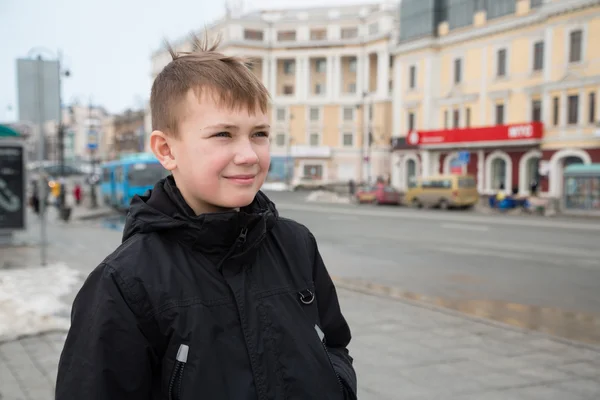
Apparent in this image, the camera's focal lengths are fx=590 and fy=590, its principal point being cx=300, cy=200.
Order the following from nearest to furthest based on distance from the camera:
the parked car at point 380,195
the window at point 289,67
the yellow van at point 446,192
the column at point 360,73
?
the yellow van at point 446,192
the parked car at point 380,195
the column at point 360,73
the window at point 289,67

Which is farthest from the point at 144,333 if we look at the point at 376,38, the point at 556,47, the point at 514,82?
the point at 376,38

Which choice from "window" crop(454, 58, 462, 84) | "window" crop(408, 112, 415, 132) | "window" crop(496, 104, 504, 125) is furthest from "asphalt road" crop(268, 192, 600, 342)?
"window" crop(408, 112, 415, 132)

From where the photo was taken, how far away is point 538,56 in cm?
3878

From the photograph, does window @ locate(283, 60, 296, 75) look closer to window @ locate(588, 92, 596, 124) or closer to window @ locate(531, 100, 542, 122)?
window @ locate(531, 100, 542, 122)

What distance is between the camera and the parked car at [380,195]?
1526 inches

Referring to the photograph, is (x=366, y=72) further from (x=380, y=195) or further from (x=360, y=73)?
(x=380, y=195)

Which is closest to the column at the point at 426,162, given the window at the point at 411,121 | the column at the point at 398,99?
the window at the point at 411,121

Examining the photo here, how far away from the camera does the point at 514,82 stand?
133ft

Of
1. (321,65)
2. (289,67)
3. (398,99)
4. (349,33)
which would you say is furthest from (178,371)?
(289,67)

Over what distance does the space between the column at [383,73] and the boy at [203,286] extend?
235 feet

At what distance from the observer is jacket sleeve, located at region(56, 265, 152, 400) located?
61.0 inches

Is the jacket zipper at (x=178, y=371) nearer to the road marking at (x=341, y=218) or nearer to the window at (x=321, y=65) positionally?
the road marking at (x=341, y=218)

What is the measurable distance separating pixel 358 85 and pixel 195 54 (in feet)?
249

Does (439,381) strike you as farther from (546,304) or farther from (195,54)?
(546,304)
